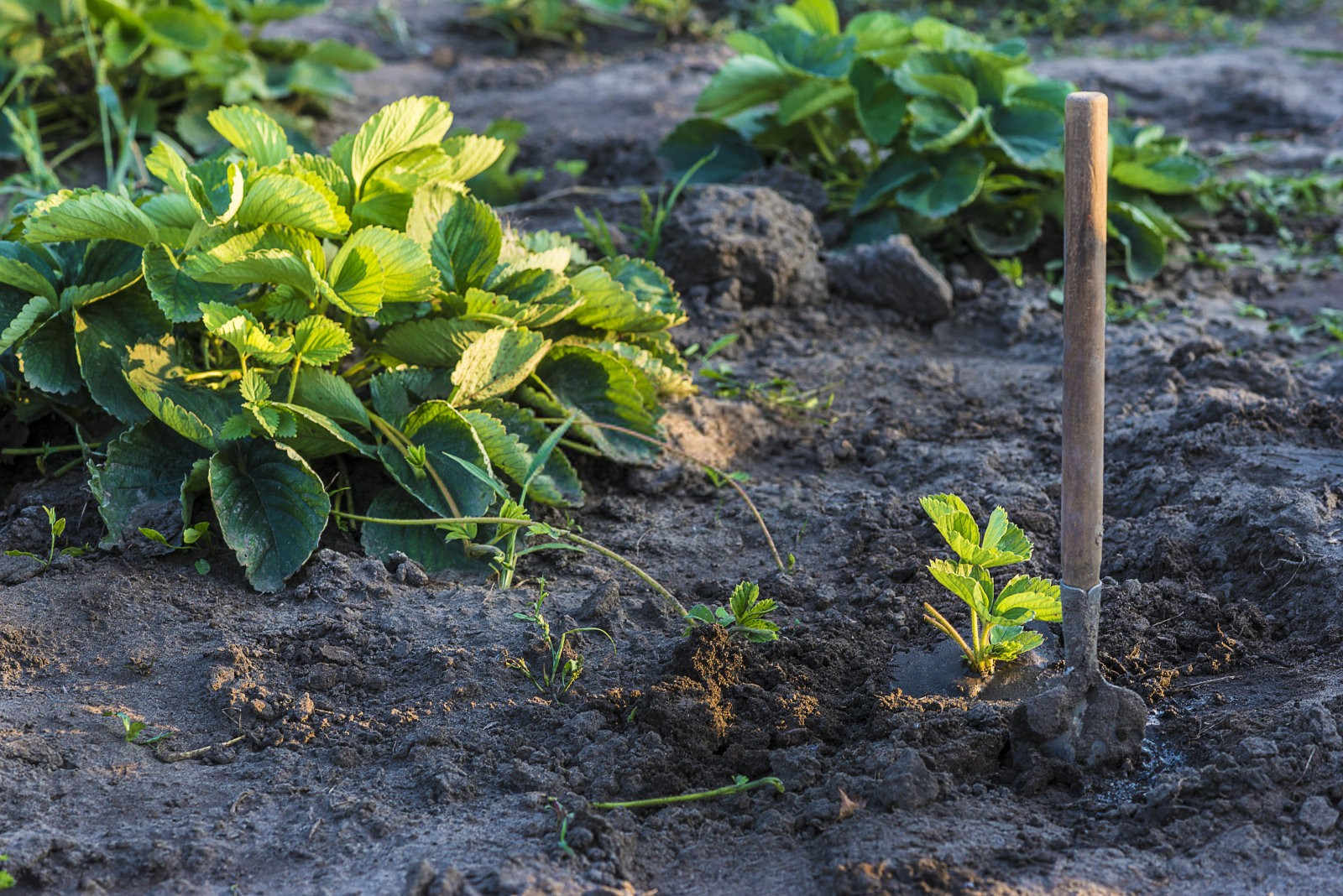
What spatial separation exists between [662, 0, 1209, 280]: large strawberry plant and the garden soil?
31.4 inches

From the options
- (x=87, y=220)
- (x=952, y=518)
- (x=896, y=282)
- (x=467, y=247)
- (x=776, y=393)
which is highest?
(x=87, y=220)

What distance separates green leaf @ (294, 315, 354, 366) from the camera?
2576 mm

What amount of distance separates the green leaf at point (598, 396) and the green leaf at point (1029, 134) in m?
1.73

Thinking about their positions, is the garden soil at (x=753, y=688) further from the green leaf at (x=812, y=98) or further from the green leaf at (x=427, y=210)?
the green leaf at (x=812, y=98)

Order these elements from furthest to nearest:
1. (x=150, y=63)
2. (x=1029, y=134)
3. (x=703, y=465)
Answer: (x=150, y=63) → (x=1029, y=134) → (x=703, y=465)

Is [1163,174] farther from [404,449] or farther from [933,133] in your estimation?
[404,449]

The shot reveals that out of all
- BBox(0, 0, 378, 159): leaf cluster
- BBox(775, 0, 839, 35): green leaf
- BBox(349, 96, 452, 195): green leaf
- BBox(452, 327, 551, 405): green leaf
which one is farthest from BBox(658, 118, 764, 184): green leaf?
BBox(452, 327, 551, 405): green leaf

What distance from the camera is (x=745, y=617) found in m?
2.26

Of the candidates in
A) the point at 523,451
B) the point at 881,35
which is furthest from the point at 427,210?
the point at 881,35

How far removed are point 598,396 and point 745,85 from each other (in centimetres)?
181

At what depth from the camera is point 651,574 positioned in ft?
8.83

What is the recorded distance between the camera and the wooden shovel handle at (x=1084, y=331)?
6.15 feet

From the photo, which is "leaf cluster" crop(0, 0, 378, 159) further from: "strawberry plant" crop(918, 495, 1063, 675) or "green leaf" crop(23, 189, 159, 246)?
"strawberry plant" crop(918, 495, 1063, 675)

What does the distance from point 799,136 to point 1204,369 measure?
67.4 inches
